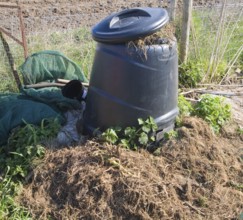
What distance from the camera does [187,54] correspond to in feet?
17.6

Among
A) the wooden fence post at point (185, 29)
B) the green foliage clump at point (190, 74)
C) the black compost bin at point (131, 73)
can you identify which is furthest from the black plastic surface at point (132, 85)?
the wooden fence post at point (185, 29)

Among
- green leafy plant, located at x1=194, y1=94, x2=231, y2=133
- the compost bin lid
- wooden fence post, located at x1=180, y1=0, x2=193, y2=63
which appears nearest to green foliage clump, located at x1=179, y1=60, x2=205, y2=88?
wooden fence post, located at x1=180, y1=0, x2=193, y2=63

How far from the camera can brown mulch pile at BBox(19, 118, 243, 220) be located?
2746mm

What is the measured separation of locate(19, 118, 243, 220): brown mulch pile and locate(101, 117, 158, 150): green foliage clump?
8cm

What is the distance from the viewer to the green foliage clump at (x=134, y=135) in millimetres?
3100

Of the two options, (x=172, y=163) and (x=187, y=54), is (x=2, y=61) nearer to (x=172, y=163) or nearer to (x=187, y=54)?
(x=187, y=54)

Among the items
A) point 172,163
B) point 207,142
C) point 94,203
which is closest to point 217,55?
point 207,142

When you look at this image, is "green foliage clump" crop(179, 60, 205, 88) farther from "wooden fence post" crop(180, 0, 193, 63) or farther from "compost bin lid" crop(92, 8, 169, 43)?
"compost bin lid" crop(92, 8, 169, 43)

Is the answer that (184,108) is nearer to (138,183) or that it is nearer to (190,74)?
(138,183)

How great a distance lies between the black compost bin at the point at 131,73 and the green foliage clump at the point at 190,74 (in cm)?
189

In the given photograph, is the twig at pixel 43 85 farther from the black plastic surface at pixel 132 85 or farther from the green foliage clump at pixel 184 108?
the green foliage clump at pixel 184 108

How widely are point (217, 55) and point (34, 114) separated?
2.80m

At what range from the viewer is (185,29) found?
5215 mm

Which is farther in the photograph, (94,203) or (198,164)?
(198,164)
